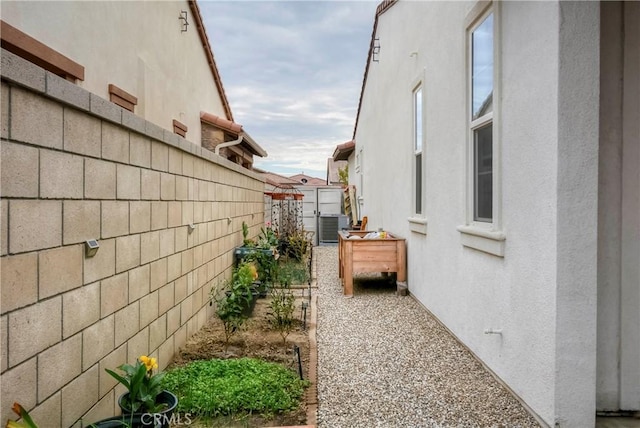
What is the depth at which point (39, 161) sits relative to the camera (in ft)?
5.95

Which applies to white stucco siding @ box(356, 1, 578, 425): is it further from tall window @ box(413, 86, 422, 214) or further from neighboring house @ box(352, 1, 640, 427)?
tall window @ box(413, 86, 422, 214)

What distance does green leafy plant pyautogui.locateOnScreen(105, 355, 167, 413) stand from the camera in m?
2.26

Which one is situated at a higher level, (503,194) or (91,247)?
(503,194)

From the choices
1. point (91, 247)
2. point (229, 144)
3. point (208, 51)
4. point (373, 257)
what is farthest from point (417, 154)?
point (208, 51)

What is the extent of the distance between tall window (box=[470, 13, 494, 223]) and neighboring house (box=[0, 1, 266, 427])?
259 cm

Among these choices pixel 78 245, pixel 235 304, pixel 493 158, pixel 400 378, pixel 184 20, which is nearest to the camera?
pixel 78 245

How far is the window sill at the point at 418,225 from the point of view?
5449 mm

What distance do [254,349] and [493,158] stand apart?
2.64 meters

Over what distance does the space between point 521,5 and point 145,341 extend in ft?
11.2

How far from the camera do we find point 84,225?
217cm

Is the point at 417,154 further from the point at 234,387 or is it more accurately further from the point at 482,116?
the point at 234,387

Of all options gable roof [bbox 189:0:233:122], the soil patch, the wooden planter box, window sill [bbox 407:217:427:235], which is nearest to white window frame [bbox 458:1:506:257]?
window sill [bbox 407:217:427:235]

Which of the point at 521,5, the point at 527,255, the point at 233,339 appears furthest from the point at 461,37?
the point at 233,339

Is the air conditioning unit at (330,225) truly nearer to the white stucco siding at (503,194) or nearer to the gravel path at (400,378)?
the white stucco siding at (503,194)
